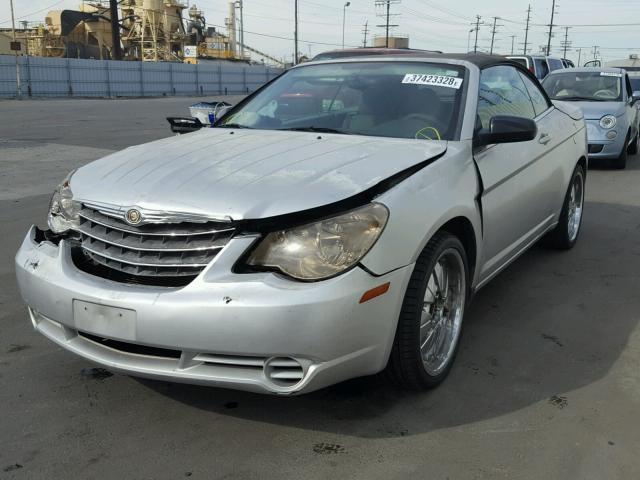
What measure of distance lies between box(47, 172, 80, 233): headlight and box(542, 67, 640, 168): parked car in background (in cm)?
855

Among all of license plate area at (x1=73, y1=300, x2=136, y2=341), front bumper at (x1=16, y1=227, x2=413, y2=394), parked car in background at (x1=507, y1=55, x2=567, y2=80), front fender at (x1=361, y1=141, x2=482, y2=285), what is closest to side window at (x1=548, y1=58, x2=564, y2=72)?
parked car in background at (x1=507, y1=55, x2=567, y2=80)

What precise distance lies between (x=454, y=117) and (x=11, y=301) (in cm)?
303

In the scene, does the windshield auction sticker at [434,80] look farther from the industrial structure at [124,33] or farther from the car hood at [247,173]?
the industrial structure at [124,33]

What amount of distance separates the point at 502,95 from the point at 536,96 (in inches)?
31.9

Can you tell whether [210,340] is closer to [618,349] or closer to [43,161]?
[618,349]

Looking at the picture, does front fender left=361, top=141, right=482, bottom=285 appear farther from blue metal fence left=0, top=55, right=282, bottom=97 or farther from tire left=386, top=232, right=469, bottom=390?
blue metal fence left=0, top=55, right=282, bottom=97

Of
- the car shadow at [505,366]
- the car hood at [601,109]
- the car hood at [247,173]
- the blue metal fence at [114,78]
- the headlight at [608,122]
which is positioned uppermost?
the car hood at [247,173]

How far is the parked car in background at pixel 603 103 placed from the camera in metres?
9.95

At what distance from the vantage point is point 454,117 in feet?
11.5

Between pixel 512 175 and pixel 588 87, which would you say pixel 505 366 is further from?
pixel 588 87

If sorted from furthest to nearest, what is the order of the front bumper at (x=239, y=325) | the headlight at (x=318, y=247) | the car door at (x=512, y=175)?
1. the car door at (x=512, y=175)
2. the headlight at (x=318, y=247)
3. the front bumper at (x=239, y=325)

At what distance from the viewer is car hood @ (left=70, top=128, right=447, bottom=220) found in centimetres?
251

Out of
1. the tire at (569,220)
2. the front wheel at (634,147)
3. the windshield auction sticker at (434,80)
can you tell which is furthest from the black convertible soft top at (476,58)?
the front wheel at (634,147)

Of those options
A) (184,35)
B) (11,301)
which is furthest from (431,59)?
(184,35)
